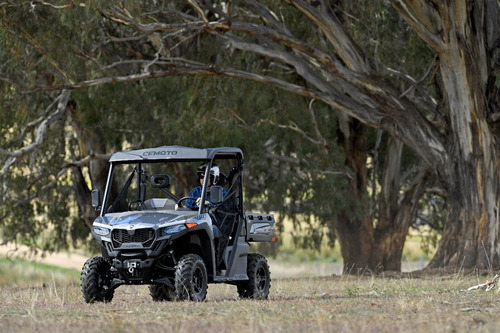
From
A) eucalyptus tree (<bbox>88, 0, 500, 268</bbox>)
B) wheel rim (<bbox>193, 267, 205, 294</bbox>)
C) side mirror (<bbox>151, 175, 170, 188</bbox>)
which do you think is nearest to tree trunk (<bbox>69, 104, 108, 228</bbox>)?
eucalyptus tree (<bbox>88, 0, 500, 268</bbox>)

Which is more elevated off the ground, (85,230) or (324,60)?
(324,60)

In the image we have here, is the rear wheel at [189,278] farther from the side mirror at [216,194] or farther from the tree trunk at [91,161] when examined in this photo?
the tree trunk at [91,161]

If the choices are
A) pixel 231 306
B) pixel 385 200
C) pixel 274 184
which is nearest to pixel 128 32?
pixel 274 184

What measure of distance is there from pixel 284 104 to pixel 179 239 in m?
12.0

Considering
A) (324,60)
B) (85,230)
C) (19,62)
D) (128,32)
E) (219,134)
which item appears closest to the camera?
(324,60)

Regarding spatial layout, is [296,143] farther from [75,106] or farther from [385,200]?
[75,106]

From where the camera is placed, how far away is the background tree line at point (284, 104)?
1788 centimetres

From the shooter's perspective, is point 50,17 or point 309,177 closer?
point 50,17

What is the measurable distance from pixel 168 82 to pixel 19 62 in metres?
3.76

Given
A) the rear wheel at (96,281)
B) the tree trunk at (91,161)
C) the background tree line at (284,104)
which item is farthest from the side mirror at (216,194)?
the tree trunk at (91,161)

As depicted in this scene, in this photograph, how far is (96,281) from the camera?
1057cm

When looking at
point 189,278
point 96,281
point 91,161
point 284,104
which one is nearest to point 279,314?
point 189,278

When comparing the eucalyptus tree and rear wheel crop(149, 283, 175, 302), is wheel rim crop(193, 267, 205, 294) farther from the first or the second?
the eucalyptus tree

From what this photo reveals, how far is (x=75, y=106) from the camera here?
2334cm
